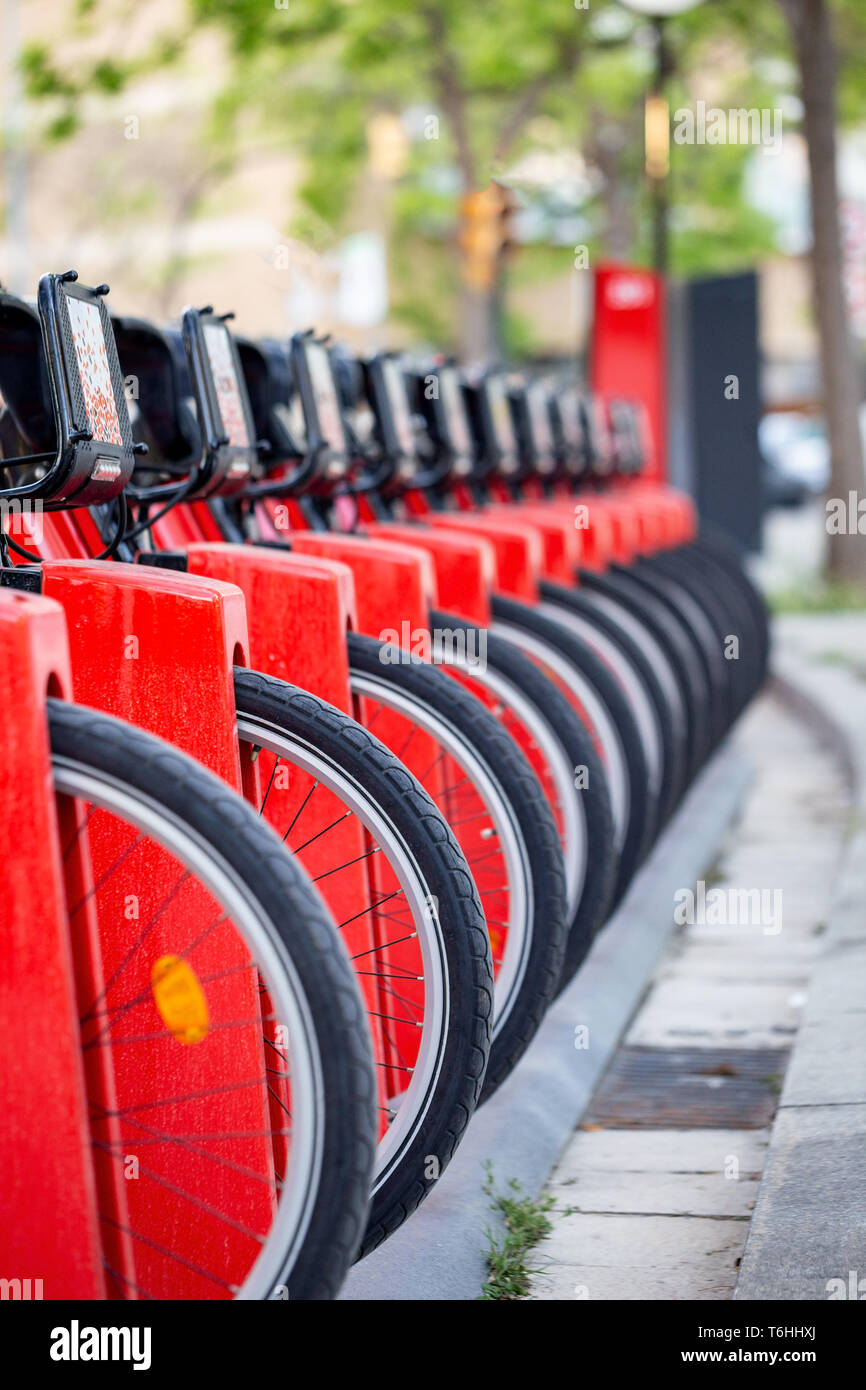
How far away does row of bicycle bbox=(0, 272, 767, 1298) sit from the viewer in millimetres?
2070

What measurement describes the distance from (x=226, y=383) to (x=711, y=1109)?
1.75 meters

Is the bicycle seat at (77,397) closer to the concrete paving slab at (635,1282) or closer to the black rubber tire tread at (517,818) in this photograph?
the black rubber tire tread at (517,818)

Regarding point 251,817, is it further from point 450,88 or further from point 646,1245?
point 450,88

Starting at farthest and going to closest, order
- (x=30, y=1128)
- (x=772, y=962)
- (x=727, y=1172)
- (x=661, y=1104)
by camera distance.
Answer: (x=772, y=962)
(x=661, y=1104)
(x=727, y=1172)
(x=30, y=1128)

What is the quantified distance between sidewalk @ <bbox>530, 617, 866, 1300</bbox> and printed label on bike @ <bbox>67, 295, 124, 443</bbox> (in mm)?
1438

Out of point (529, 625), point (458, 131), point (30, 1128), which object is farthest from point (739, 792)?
point (458, 131)

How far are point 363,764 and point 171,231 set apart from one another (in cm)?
2913

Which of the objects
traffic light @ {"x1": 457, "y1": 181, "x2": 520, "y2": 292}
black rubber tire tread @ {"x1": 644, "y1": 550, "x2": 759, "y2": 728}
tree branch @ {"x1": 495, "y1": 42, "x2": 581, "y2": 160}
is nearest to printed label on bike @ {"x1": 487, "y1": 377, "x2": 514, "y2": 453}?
black rubber tire tread @ {"x1": 644, "y1": 550, "x2": 759, "y2": 728}

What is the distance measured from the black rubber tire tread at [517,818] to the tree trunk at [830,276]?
36.6ft

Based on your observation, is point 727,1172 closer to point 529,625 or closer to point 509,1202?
point 509,1202

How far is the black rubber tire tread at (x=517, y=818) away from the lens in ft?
10.3

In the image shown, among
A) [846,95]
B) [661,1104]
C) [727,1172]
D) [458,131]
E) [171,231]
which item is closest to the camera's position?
[727,1172]

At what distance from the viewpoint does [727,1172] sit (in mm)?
3527

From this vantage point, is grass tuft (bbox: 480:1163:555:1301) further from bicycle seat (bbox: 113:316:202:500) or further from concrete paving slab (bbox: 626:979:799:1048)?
bicycle seat (bbox: 113:316:202:500)
